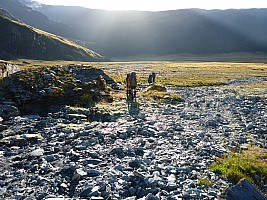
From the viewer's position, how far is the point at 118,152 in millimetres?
11109

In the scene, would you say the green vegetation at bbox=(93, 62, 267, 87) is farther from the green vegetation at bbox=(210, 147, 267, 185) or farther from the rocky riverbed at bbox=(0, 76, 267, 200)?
Result: the green vegetation at bbox=(210, 147, 267, 185)

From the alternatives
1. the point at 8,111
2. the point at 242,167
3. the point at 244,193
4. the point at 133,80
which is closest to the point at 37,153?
the point at 8,111

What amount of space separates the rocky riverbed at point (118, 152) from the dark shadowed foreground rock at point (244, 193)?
38 centimetres

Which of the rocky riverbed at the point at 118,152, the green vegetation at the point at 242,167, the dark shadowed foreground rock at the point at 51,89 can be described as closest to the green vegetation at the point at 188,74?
the dark shadowed foreground rock at the point at 51,89

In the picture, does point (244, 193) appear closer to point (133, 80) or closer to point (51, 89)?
point (51, 89)

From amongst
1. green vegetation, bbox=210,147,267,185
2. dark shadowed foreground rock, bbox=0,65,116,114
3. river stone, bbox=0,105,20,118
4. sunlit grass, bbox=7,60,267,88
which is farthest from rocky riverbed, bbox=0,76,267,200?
sunlit grass, bbox=7,60,267,88

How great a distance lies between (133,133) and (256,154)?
6.15 metres

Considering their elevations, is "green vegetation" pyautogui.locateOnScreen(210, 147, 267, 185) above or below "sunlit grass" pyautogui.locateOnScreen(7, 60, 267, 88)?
above

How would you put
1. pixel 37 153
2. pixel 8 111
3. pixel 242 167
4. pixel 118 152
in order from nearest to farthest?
pixel 242 167, pixel 37 153, pixel 118 152, pixel 8 111

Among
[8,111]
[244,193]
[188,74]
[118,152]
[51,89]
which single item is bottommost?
[188,74]

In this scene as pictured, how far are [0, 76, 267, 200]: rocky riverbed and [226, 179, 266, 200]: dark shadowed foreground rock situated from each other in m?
0.38

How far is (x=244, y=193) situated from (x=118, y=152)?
5.41 meters

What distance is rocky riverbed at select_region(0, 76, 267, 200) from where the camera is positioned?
26.6 feet

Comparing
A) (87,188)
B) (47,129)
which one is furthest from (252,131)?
(47,129)
